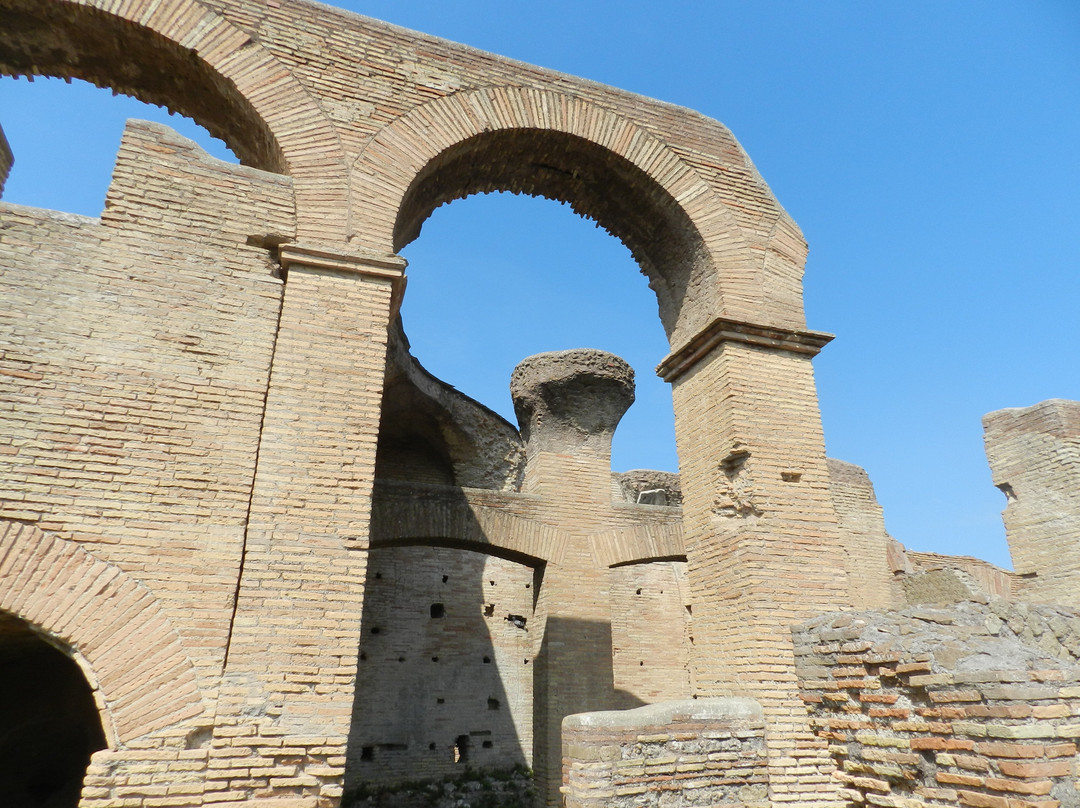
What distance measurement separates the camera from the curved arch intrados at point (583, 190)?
21.3ft

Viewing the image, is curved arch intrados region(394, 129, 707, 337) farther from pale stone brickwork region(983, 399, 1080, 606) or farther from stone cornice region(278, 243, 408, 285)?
pale stone brickwork region(983, 399, 1080, 606)

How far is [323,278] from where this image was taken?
505 centimetres

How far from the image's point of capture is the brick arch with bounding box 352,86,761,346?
19.8ft

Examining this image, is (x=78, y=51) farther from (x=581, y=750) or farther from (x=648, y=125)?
(x=581, y=750)

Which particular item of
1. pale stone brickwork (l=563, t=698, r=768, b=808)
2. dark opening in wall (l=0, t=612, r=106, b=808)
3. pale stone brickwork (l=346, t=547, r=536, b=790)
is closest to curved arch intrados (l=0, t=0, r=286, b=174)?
dark opening in wall (l=0, t=612, r=106, b=808)

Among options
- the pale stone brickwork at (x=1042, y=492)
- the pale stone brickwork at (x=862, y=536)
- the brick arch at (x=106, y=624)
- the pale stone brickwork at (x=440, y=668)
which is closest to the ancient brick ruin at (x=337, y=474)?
the brick arch at (x=106, y=624)

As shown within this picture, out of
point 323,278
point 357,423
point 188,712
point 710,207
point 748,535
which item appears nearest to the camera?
point 188,712

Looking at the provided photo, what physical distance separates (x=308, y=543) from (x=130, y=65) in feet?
14.6

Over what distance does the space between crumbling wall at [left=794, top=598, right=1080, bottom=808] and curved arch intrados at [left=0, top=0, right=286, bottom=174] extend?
5.61 meters

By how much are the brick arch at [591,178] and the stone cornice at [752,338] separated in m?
0.16

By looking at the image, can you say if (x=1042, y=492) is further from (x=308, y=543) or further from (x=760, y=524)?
(x=308, y=543)

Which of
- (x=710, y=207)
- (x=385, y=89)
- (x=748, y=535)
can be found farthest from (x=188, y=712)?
(x=710, y=207)

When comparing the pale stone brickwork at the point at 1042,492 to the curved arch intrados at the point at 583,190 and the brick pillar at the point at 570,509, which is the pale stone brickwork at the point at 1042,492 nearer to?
the brick pillar at the point at 570,509

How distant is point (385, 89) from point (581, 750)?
5308 mm
